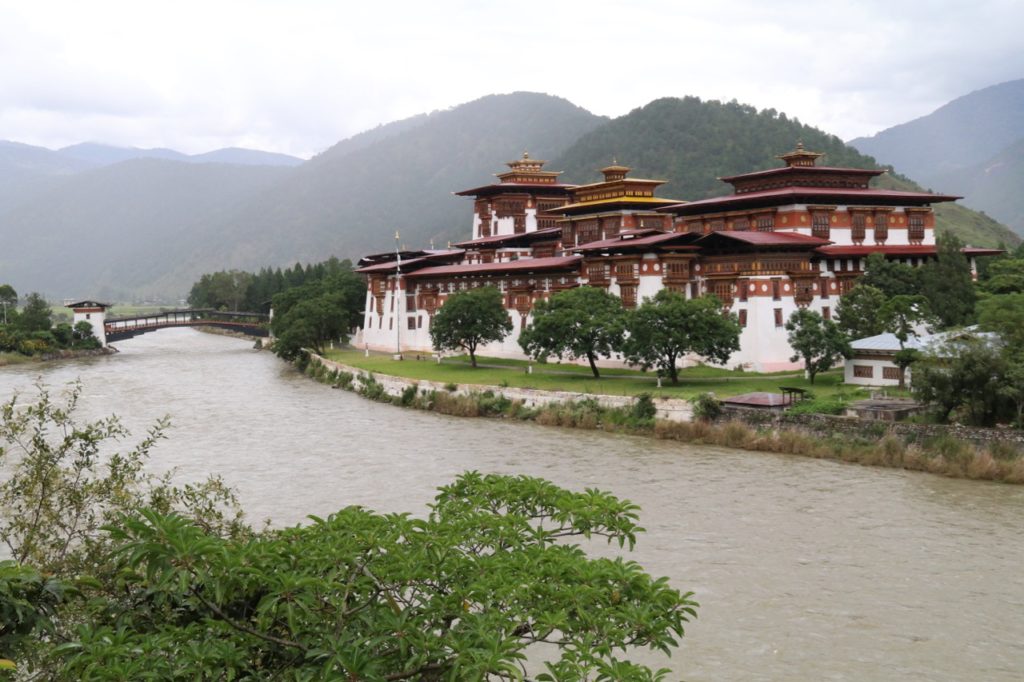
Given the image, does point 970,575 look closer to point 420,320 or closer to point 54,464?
point 54,464

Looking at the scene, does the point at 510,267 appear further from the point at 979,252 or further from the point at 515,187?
the point at 979,252

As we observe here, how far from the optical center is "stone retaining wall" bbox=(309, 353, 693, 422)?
136 ft

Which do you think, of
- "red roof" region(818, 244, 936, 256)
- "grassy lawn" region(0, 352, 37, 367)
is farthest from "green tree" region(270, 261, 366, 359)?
"red roof" region(818, 244, 936, 256)

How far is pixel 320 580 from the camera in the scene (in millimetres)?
9094

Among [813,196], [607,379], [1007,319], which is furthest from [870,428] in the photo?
[813,196]

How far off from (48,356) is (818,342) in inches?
2612

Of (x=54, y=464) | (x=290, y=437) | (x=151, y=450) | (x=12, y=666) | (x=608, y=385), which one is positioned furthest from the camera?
(x=608, y=385)

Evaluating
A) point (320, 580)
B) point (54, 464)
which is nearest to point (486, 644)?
point (320, 580)

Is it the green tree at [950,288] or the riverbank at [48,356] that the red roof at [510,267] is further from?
the riverbank at [48,356]

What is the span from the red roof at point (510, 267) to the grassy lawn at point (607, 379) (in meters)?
6.11

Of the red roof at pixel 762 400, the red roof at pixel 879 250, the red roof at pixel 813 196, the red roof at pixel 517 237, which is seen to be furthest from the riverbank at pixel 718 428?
the red roof at pixel 517 237

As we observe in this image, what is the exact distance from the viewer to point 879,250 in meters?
57.8

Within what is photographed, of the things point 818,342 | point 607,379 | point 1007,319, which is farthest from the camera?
point 607,379

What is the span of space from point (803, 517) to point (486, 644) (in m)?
20.4
